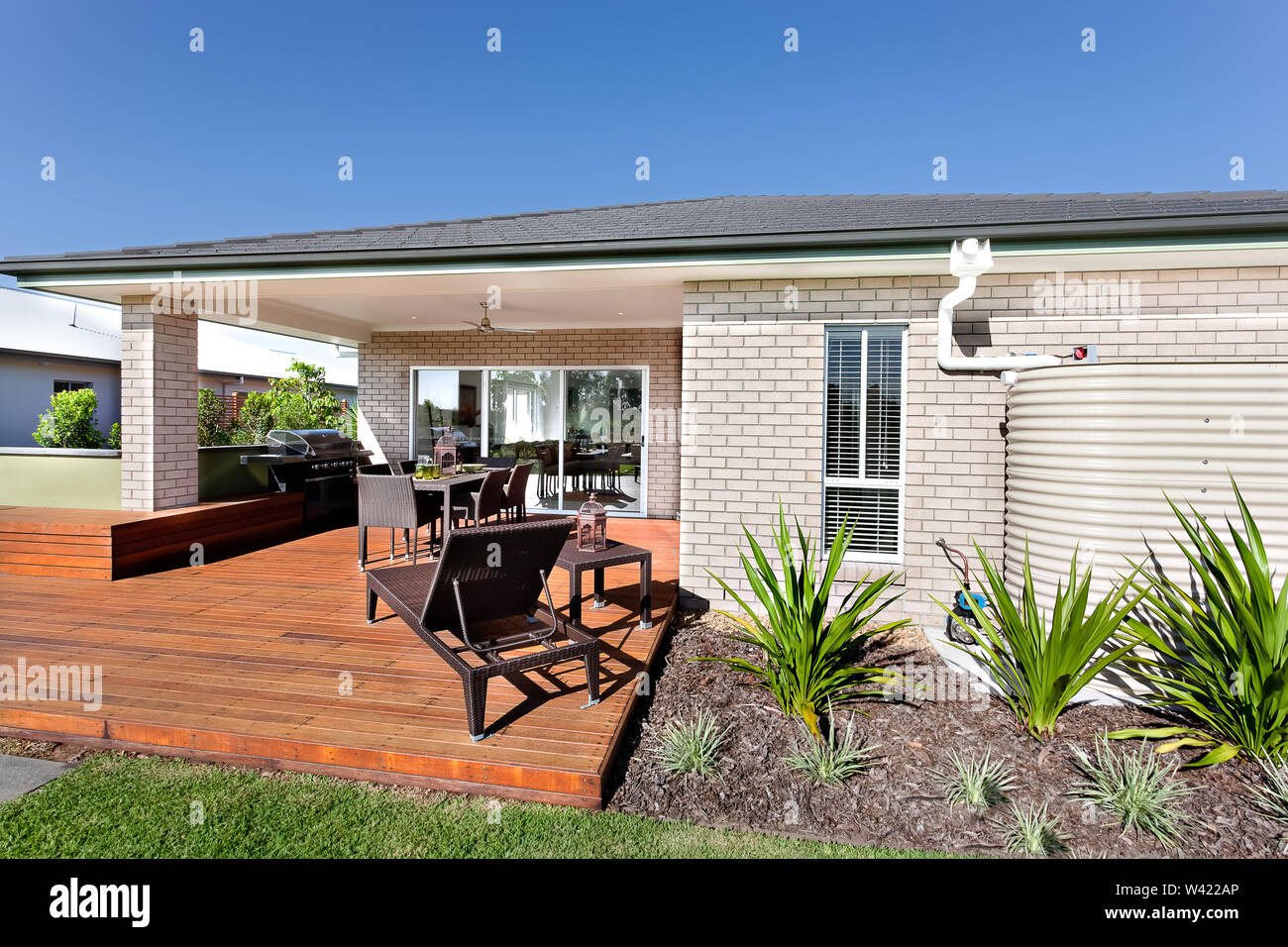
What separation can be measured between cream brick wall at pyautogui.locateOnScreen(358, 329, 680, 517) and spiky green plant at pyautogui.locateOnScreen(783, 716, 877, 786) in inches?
245

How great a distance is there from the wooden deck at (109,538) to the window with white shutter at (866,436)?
6118 mm

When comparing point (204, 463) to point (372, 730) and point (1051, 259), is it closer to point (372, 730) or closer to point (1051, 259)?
point (372, 730)

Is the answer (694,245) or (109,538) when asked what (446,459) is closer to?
(109,538)

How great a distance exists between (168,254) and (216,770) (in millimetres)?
5002

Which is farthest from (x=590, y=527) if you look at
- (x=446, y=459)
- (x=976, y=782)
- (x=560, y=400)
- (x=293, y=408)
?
(x=293, y=408)

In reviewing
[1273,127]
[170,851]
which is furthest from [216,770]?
[1273,127]

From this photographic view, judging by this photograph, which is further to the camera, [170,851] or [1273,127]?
[1273,127]

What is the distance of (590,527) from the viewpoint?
4.34m

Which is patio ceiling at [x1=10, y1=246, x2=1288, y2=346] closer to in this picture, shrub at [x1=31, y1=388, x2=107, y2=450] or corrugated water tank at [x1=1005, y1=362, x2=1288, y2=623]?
corrugated water tank at [x1=1005, y1=362, x2=1288, y2=623]

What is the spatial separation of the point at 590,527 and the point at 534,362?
5892mm

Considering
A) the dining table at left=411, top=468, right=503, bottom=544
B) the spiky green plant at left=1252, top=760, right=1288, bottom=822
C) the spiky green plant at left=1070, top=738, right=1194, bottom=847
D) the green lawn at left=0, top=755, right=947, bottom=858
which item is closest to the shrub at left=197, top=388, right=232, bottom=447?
the dining table at left=411, top=468, right=503, bottom=544

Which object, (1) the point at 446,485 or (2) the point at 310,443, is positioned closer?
(1) the point at 446,485

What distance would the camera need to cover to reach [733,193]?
27.1 feet

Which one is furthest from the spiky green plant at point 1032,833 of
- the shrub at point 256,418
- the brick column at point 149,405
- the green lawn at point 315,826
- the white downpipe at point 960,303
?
the shrub at point 256,418
